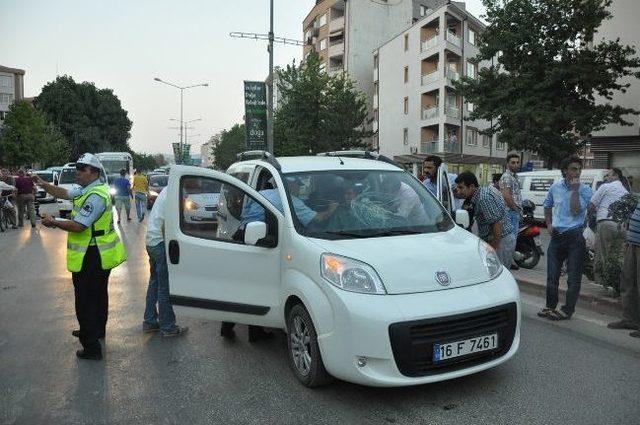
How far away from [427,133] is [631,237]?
40093 mm

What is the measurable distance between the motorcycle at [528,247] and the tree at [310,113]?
27.7 meters

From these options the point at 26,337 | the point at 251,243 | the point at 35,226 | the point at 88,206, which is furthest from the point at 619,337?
the point at 35,226

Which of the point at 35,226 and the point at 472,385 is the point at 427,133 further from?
the point at 472,385

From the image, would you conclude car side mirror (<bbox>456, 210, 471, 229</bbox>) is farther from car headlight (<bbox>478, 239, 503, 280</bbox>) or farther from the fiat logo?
the fiat logo

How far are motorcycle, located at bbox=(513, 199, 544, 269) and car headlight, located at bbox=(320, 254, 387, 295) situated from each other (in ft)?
20.0

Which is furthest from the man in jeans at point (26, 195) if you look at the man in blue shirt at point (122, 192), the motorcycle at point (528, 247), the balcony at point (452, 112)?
the balcony at point (452, 112)

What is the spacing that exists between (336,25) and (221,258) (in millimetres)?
57896

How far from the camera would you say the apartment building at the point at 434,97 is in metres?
41.3

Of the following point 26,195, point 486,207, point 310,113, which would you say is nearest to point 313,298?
point 486,207

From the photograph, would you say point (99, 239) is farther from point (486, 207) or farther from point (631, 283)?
point (631, 283)

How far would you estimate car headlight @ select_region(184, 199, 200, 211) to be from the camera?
4.85 meters

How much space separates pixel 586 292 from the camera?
22.3 feet

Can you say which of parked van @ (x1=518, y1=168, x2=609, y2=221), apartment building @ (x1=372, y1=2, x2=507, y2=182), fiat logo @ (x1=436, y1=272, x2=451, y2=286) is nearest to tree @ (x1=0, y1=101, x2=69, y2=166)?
apartment building @ (x1=372, y1=2, x2=507, y2=182)

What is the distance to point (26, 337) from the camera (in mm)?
5445
